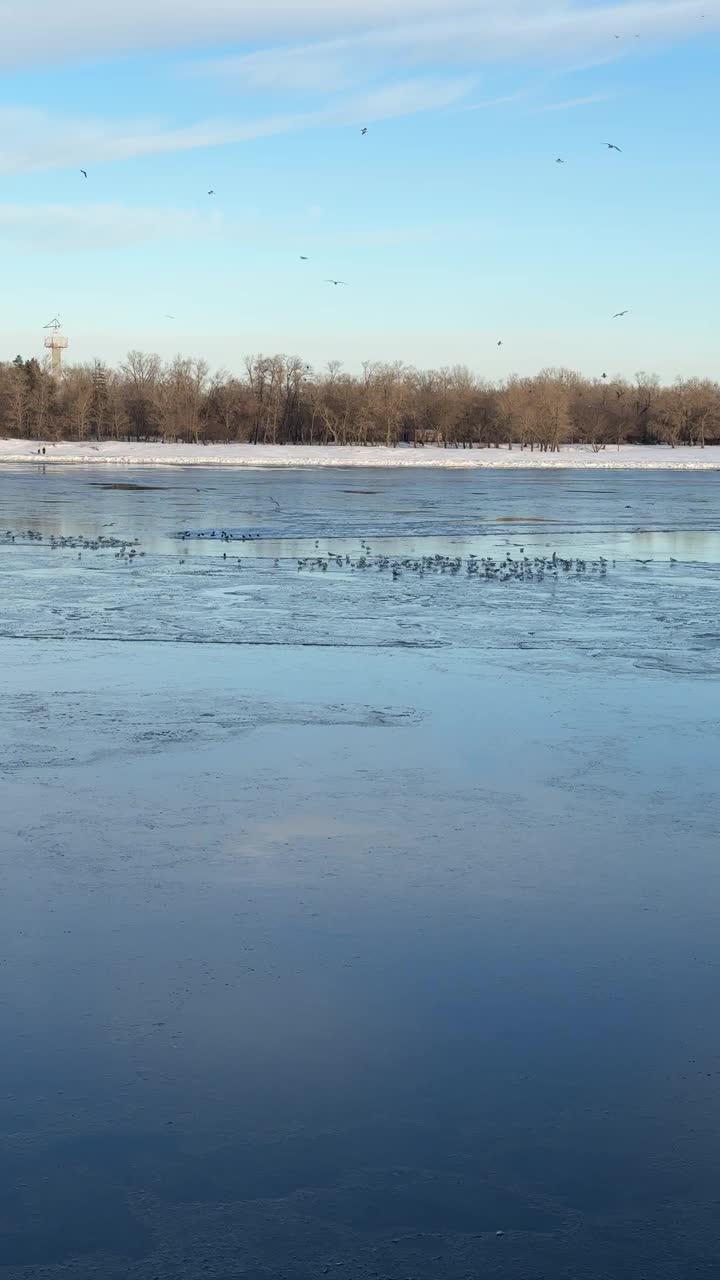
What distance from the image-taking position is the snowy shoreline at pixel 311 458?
87312mm

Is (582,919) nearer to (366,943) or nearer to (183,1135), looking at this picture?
Answer: (366,943)

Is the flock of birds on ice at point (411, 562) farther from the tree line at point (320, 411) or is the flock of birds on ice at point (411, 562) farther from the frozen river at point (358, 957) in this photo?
the tree line at point (320, 411)

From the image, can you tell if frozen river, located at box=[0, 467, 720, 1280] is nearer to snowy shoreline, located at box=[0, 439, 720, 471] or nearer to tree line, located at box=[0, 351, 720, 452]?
snowy shoreline, located at box=[0, 439, 720, 471]

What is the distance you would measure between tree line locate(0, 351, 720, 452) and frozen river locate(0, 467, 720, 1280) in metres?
118

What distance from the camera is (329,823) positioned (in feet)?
25.1

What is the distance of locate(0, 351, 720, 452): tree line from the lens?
131125 mm

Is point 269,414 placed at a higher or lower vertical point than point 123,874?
higher

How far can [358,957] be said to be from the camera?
575 cm

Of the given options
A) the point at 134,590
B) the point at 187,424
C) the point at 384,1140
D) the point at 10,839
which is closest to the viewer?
the point at 384,1140

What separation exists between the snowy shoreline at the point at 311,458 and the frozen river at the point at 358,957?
70591 mm

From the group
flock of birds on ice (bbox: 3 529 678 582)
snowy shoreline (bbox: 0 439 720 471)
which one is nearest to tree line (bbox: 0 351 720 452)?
snowy shoreline (bbox: 0 439 720 471)

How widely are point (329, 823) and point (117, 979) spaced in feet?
7.73

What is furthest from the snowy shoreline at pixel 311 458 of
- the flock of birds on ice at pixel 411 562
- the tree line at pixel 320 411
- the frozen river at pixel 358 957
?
the frozen river at pixel 358 957

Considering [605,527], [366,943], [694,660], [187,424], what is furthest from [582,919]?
[187,424]
